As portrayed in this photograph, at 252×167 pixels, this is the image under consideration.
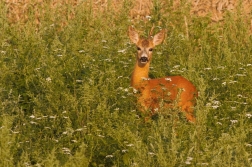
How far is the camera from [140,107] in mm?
8758

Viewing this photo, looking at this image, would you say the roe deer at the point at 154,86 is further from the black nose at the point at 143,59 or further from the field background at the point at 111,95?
the field background at the point at 111,95

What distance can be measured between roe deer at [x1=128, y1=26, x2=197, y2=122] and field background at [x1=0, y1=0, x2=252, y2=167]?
173 millimetres

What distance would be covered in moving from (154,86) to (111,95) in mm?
1095

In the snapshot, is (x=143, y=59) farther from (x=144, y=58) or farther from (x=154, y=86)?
(x=154, y=86)

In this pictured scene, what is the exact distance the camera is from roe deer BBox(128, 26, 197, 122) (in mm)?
9062

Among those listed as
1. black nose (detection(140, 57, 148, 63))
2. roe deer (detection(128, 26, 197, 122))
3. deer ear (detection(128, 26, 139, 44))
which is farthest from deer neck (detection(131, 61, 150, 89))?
deer ear (detection(128, 26, 139, 44))

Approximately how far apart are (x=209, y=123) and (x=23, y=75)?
107 inches

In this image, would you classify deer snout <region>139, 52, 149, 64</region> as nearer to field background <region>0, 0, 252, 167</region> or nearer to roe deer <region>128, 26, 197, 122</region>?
roe deer <region>128, 26, 197, 122</region>

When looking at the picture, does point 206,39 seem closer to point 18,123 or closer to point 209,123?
point 209,123

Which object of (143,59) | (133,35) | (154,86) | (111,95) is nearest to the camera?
(111,95)

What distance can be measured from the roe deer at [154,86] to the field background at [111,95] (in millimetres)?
173

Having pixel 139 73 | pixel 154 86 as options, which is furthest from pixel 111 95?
pixel 139 73

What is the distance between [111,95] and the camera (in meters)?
8.66

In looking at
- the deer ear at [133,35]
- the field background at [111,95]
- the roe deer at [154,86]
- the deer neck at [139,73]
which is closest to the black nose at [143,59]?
the roe deer at [154,86]
